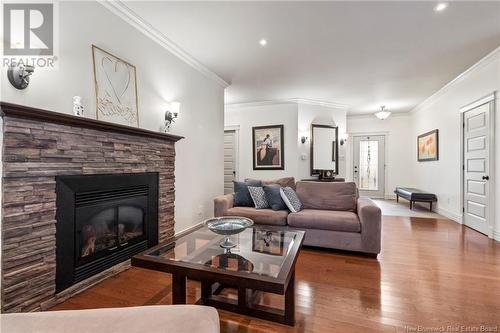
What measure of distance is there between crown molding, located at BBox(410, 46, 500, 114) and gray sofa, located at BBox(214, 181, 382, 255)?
266cm

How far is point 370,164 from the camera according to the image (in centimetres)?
765

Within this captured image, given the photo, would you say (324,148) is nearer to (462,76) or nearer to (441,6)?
(462,76)

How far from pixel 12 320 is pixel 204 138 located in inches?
135

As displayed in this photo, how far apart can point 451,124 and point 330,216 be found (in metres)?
3.68

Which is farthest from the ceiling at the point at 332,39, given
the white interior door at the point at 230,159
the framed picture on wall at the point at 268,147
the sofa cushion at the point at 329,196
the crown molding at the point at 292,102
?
the sofa cushion at the point at 329,196

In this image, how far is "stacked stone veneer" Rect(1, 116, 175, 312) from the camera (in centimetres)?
158

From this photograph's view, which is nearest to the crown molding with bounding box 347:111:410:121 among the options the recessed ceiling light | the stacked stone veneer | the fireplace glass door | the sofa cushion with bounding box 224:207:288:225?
the recessed ceiling light

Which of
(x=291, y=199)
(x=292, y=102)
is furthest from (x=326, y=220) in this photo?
(x=292, y=102)

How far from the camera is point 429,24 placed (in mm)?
2693

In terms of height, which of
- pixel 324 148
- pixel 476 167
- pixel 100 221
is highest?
pixel 324 148

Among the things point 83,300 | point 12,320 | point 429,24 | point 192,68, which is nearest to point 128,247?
point 83,300

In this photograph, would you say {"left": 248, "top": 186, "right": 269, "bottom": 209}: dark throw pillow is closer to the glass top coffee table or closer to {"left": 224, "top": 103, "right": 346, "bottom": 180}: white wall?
the glass top coffee table

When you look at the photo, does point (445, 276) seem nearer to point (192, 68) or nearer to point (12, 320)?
point (12, 320)

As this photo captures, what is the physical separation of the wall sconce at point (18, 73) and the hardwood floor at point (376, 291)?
1.68m
